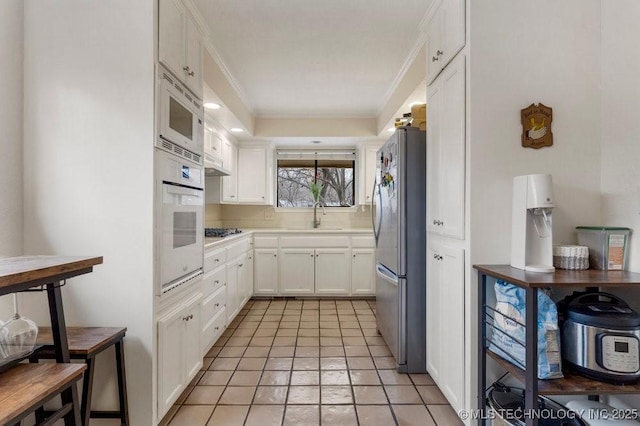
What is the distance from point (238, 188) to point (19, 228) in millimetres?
2896

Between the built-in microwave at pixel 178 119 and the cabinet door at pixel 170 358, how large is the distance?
0.93 meters

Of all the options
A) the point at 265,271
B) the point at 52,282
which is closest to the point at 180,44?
the point at 52,282

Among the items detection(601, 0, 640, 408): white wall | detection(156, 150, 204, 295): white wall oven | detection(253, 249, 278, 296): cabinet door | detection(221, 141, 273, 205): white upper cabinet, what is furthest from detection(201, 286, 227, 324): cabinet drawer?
detection(601, 0, 640, 408): white wall

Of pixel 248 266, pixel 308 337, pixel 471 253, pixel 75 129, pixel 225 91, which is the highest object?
pixel 225 91

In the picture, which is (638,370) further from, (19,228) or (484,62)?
(19,228)

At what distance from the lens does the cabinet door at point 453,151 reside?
1.67 meters

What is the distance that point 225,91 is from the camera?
9.81 feet

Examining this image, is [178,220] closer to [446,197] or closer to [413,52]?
[446,197]

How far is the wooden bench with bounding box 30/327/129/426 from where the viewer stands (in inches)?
53.6

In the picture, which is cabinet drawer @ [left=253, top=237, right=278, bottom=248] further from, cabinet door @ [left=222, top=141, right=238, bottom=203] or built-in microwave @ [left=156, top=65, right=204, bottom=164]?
built-in microwave @ [left=156, top=65, right=204, bottom=164]

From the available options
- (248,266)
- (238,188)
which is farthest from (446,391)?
(238,188)

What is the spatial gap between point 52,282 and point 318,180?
4.06 m

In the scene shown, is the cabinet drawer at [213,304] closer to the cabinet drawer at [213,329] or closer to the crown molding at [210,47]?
the cabinet drawer at [213,329]

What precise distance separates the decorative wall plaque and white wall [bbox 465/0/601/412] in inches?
1.2
